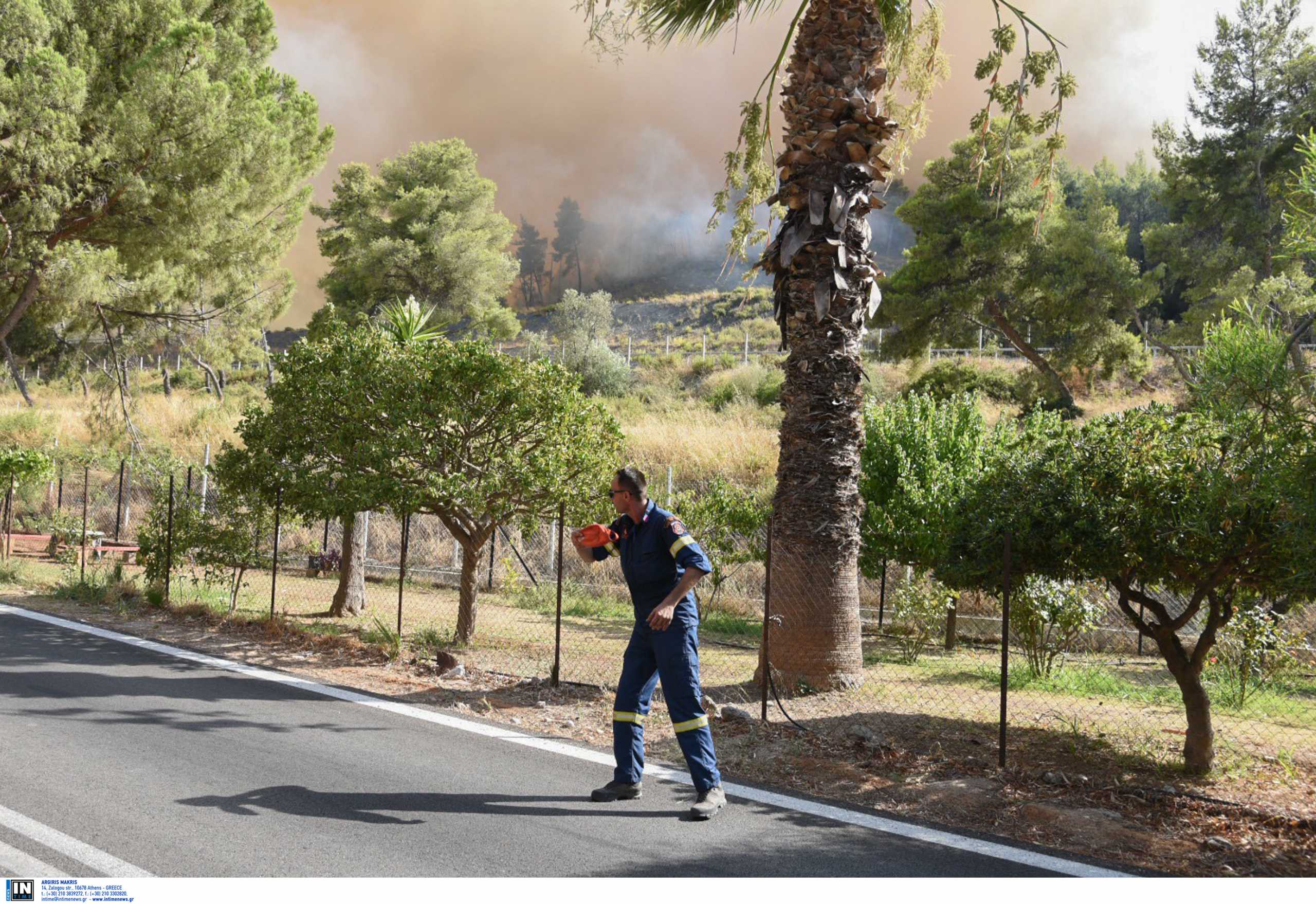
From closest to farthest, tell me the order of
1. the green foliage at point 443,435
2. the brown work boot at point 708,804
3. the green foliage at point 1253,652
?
1. the brown work boot at point 708,804
2. the green foliage at point 1253,652
3. the green foliage at point 443,435

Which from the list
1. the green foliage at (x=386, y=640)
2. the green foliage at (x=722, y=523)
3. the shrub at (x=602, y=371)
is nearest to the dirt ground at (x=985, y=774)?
the green foliage at (x=386, y=640)

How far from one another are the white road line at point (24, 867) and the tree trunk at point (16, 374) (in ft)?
140

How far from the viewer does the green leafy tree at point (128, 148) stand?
18641 millimetres

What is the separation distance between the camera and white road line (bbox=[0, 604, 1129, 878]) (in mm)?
5426

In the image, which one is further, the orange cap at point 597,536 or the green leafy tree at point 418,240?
the green leafy tree at point 418,240

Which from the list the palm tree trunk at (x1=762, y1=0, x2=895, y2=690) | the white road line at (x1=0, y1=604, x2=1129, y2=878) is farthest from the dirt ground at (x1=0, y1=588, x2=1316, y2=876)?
the palm tree trunk at (x1=762, y1=0, x2=895, y2=690)

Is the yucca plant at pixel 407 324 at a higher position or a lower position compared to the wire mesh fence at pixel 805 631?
higher

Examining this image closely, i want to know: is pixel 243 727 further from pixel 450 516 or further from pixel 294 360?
pixel 294 360

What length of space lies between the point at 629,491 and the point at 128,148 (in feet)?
58.1

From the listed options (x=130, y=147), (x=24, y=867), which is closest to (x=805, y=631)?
(x=24, y=867)

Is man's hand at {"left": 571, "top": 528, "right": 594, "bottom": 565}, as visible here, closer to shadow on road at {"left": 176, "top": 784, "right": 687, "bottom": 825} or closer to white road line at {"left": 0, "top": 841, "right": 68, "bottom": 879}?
shadow on road at {"left": 176, "top": 784, "right": 687, "bottom": 825}

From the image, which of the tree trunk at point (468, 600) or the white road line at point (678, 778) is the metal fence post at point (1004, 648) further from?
the tree trunk at point (468, 600)

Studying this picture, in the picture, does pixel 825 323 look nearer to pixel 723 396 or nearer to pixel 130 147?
pixel 130 147

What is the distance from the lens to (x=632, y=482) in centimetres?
637
